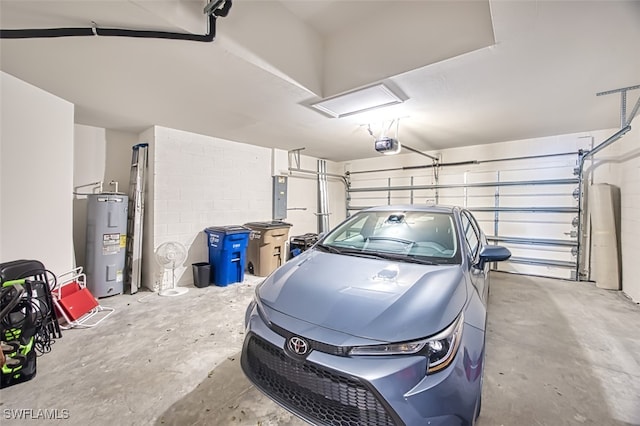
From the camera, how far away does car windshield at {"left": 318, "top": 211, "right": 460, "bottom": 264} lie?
1.96m

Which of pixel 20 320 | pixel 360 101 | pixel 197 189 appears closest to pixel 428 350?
pixel 360 101

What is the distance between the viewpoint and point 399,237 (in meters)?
2.23

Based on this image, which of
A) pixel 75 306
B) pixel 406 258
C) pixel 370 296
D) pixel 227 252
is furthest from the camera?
pixel 227 252

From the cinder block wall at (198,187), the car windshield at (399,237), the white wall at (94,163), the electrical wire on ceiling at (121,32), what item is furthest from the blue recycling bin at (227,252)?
the electrical wire on ceiling at (121,32)

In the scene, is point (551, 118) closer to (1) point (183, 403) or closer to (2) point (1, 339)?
(1) point (183, 403)

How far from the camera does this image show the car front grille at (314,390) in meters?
1.15

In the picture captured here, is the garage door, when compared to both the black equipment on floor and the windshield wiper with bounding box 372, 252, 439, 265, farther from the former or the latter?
the black equipment on floor

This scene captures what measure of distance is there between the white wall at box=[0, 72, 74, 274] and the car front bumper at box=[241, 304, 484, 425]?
3058mm

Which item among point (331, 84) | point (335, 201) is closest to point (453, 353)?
point (331, 84)

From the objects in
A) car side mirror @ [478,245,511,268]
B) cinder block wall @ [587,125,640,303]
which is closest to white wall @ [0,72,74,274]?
car side mirror @ [478,245,511,268]

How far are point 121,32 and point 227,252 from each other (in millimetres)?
3160

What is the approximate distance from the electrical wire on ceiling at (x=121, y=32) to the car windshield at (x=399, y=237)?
1849 mm

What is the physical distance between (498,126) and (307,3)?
11.8 ft

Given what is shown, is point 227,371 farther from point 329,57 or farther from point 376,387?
point 329,57
